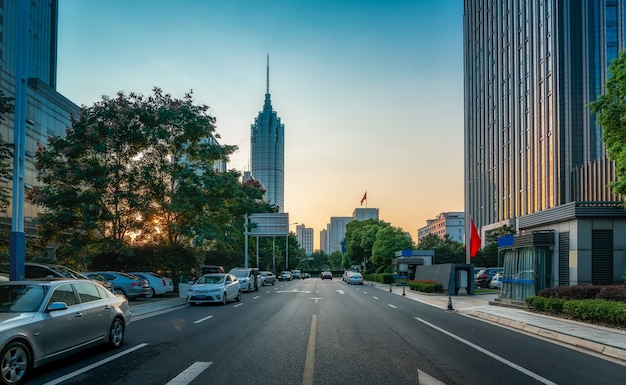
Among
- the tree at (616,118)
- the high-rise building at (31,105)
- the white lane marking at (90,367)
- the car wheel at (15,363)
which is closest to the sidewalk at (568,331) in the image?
the tree at (616,118)

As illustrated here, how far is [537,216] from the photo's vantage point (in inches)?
931

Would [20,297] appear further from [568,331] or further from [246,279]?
[246,279]

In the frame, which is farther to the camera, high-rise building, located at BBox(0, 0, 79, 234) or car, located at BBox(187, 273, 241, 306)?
high-rise building, located at BBox(0, 0, 79, 234)

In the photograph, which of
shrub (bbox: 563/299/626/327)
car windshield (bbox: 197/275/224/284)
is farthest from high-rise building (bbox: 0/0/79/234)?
shrub (bbox: 563/299/626/327)

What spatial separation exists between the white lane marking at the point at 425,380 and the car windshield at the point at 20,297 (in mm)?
6153

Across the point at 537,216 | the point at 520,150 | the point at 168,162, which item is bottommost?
the point at 537,216

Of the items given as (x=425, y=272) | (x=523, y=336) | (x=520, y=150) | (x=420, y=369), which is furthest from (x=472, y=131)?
(x=420, y=369)

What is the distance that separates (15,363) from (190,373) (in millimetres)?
2467

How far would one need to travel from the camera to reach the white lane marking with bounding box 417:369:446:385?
763 centimetres

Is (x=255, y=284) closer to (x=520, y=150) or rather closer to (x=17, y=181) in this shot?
(x=17, y=181)

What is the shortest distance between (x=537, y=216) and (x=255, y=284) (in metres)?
21.3

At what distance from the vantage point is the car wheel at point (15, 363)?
724 cm

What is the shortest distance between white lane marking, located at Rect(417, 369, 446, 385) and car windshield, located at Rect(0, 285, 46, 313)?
6.15 metres

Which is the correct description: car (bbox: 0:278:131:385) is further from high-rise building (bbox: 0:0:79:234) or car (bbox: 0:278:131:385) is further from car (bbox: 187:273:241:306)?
high-rise building (bbox: 0:0:79:234)
